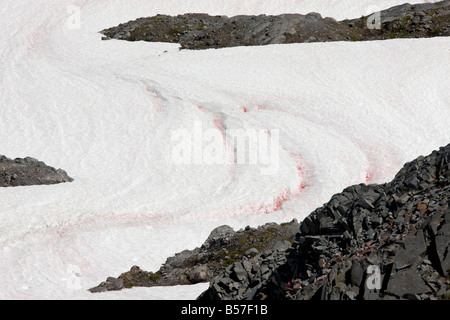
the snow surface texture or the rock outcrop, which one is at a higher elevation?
the snow surface texture

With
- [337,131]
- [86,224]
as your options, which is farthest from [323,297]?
[337,131]

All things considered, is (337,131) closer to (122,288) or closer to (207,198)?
(207,198)

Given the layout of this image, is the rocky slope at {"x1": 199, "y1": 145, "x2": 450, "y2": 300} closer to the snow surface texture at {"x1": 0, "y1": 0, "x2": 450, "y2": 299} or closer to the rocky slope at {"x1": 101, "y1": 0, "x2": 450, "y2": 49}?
the snow surface texture at {"x1": 0, "y1": 0, "x2": 450, "y2": 299}

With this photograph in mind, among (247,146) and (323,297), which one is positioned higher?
(247,146)

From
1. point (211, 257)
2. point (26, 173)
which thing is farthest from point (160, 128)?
point (211, 257)

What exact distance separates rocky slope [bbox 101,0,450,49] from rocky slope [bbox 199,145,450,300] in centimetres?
3669

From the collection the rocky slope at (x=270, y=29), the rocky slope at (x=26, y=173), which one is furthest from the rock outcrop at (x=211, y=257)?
the rocky slope at (x=270, y=29)

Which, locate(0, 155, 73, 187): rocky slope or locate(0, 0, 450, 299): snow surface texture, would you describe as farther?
locate(0, 155, 73, 187): rocky slope

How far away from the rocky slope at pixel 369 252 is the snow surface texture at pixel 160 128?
16.0ft

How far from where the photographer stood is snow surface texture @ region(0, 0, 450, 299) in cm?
2706

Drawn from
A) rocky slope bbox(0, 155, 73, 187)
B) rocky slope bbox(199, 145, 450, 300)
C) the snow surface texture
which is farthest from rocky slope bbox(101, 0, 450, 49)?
rocky slope bbox(199, 145, 450, 300)

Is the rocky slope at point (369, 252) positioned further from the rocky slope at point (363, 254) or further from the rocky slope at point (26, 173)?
the rocky slope at point (26, 173)

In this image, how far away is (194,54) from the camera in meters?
51.8

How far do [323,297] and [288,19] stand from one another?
46.1m
